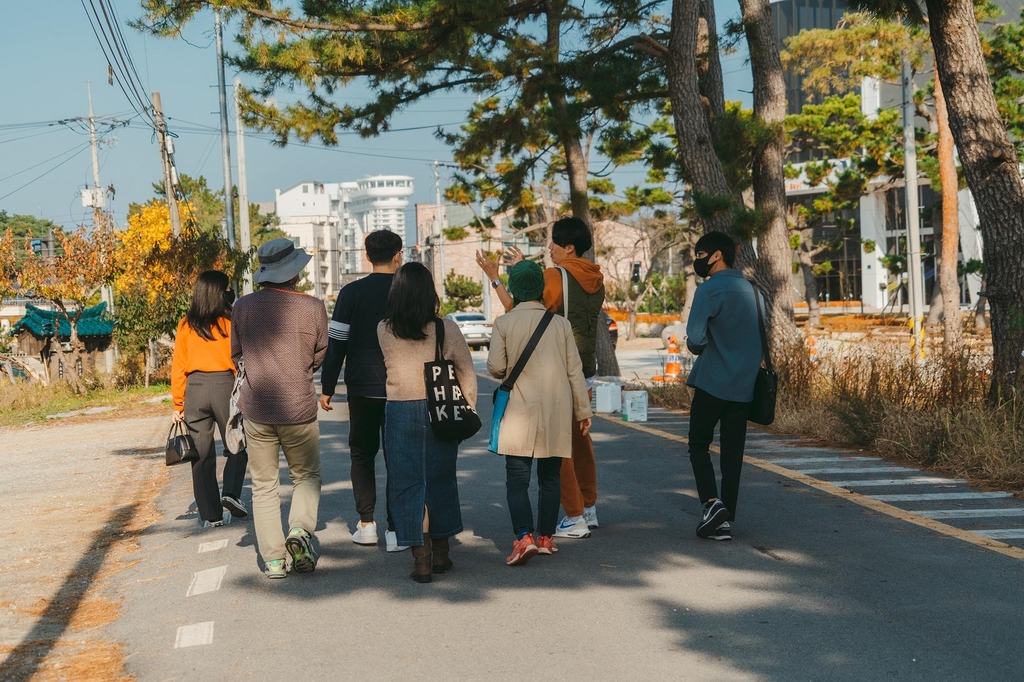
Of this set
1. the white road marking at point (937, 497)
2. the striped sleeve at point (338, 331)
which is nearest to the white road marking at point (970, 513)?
the white road marking at point (937, 497)

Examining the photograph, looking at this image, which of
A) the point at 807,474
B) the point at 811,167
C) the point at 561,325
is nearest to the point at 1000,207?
the point at 807,474

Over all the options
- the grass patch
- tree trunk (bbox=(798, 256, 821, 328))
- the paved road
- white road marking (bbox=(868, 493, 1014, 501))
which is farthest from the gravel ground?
tree trunk (bbox=(798, 256, 821, 328))

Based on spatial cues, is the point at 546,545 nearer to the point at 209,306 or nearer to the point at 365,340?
the point at 365,340

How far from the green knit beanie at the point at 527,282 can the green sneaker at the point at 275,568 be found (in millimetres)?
1965

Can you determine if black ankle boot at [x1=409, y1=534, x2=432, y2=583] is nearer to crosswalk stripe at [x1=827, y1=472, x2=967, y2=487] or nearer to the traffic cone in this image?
crosswalk stripe at [x1=827, y1=472, x2=967, y2=487]

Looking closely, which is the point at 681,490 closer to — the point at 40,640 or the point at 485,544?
the point at 485,544

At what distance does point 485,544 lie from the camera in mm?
6531

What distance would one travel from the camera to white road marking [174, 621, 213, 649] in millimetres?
4746

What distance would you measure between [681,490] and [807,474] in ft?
4.03

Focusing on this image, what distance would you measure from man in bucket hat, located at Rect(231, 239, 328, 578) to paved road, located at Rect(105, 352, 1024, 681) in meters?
0.30

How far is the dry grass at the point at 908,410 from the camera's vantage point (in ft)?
27.3

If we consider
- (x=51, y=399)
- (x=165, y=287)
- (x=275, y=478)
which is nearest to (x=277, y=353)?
(x=275, y=478)

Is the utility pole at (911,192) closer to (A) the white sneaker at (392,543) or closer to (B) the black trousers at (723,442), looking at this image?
(B) the black trousers at (723,442)

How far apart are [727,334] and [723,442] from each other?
0.67 meters
